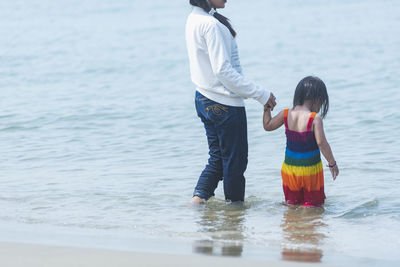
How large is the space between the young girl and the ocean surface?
0.72 feet

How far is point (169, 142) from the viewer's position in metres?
8.67

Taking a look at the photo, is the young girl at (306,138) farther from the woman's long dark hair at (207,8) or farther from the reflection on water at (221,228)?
the woman's long dark hair at (207,8)

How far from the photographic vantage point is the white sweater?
4.71m

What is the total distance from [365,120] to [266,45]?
9.80 metres

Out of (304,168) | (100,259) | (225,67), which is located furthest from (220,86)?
(100,259)

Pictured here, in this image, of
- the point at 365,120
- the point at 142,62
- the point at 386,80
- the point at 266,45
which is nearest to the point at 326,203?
the point at 365,120

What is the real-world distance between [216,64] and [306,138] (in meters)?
0.84

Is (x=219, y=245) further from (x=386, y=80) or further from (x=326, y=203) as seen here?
(x=386, y=80)

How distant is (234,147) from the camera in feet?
16.4

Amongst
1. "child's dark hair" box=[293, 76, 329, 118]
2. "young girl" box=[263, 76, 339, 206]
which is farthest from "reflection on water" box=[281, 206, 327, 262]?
"child's dark hair" box=[293, 76, 329, 118]

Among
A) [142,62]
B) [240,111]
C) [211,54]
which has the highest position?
[211,54]

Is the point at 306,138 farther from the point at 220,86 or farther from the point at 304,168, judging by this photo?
the point at 220,86

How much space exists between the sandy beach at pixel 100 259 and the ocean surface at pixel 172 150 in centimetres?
22

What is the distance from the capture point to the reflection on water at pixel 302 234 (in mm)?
3994
